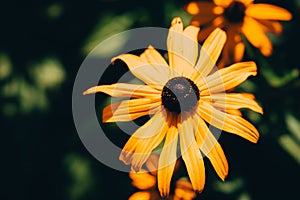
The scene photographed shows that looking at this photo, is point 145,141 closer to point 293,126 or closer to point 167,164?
point 167,164

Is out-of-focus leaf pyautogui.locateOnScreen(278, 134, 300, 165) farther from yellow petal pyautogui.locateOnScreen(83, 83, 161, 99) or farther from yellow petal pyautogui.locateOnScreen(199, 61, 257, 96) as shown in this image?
yellow petal pyautogui.locateOnScreen(83, 83, 161, 99)

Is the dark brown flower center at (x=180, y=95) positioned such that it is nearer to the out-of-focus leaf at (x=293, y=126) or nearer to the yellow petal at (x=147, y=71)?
the yellow petal at (x=147, y=71)

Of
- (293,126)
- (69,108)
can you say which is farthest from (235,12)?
(69,108)

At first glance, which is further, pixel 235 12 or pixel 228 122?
pixel 235 12

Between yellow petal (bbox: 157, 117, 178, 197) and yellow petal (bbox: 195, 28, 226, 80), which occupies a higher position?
yellow petal (bbox: 195, 28, 226, 80)

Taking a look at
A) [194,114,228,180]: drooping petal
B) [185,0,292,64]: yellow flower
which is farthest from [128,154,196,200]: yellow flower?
[185,0,292,64]: yellow flower

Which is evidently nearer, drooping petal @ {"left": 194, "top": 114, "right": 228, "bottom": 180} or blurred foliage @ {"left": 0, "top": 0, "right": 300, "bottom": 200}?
drooping petal @ {"left": 194, "top": 114, "right": 228, "bottom": 180}
